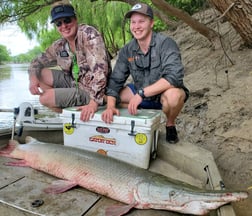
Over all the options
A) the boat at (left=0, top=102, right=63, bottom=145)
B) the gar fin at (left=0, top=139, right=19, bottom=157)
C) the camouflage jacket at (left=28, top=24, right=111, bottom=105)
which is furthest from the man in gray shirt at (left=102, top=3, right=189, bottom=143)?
the gar fin at (left=0, top=139, right=19, bottom=157)

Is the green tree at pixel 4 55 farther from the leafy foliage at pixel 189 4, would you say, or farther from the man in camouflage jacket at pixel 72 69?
the man in camouflage jacket at pixel 72 69

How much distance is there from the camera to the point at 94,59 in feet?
10.5

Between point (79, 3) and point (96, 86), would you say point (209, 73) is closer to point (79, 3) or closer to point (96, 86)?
point (96, 86)

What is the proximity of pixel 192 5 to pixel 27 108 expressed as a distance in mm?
7340

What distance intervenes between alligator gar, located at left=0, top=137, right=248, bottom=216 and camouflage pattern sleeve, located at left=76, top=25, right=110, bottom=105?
0.70 meters

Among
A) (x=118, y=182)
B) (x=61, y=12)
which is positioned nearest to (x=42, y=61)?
(x=61, y=12)

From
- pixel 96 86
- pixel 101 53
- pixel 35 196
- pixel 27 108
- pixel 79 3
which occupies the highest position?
pixel 79 3

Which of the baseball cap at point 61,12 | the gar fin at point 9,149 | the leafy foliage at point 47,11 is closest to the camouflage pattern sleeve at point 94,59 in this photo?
the baseball cap at point 61,12

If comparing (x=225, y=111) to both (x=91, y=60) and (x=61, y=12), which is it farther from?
(x=61, y=12)

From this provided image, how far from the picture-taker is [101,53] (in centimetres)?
320

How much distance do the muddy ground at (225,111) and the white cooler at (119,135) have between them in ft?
2.14

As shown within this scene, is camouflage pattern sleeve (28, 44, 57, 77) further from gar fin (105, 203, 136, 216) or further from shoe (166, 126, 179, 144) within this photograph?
gar fin (105, 203, 136, 216)

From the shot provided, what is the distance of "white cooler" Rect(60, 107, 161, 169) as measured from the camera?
107 inches

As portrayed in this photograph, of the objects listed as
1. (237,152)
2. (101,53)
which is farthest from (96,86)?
(237,152)
